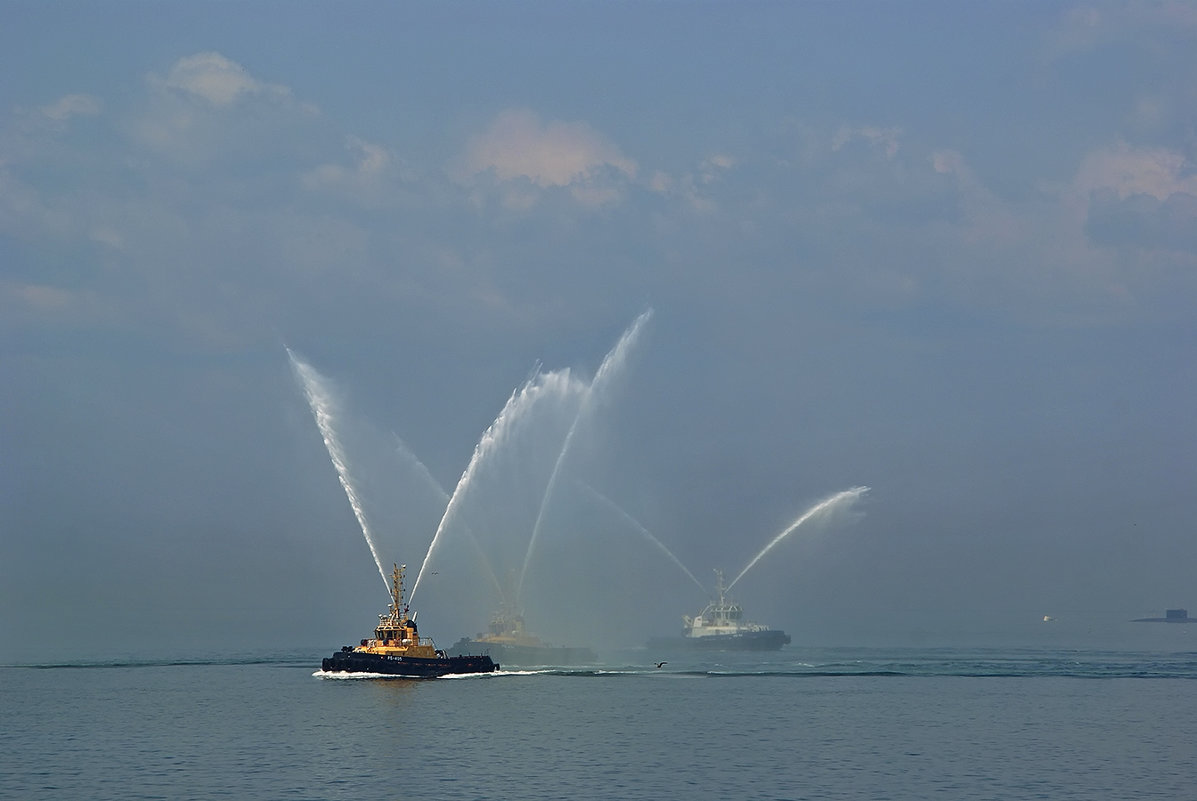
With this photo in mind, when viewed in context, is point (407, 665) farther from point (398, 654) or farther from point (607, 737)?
point (607, 737)

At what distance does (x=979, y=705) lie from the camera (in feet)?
340

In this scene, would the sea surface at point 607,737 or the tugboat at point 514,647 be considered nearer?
the sea surface at point 607,737

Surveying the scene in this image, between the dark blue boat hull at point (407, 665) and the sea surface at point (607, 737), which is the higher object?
the dark blue boat hull at point (407, 665)

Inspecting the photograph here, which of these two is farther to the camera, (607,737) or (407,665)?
(407,665)

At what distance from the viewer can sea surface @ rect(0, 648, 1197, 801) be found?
195 ft

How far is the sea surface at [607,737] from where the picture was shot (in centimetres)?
5950

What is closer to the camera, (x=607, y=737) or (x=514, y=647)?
(x=607, y=737)

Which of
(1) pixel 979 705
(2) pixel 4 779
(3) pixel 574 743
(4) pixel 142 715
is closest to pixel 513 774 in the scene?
Result: (3) pixel 574 743

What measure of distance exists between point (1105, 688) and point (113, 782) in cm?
9417

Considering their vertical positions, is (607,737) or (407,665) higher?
(407,665)

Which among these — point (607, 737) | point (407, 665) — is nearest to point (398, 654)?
point (407, 665)

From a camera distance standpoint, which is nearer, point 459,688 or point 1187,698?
point 1187,698

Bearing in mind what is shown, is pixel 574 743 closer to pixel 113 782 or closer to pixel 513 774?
pixel 513 774

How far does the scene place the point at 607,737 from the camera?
259 ft
